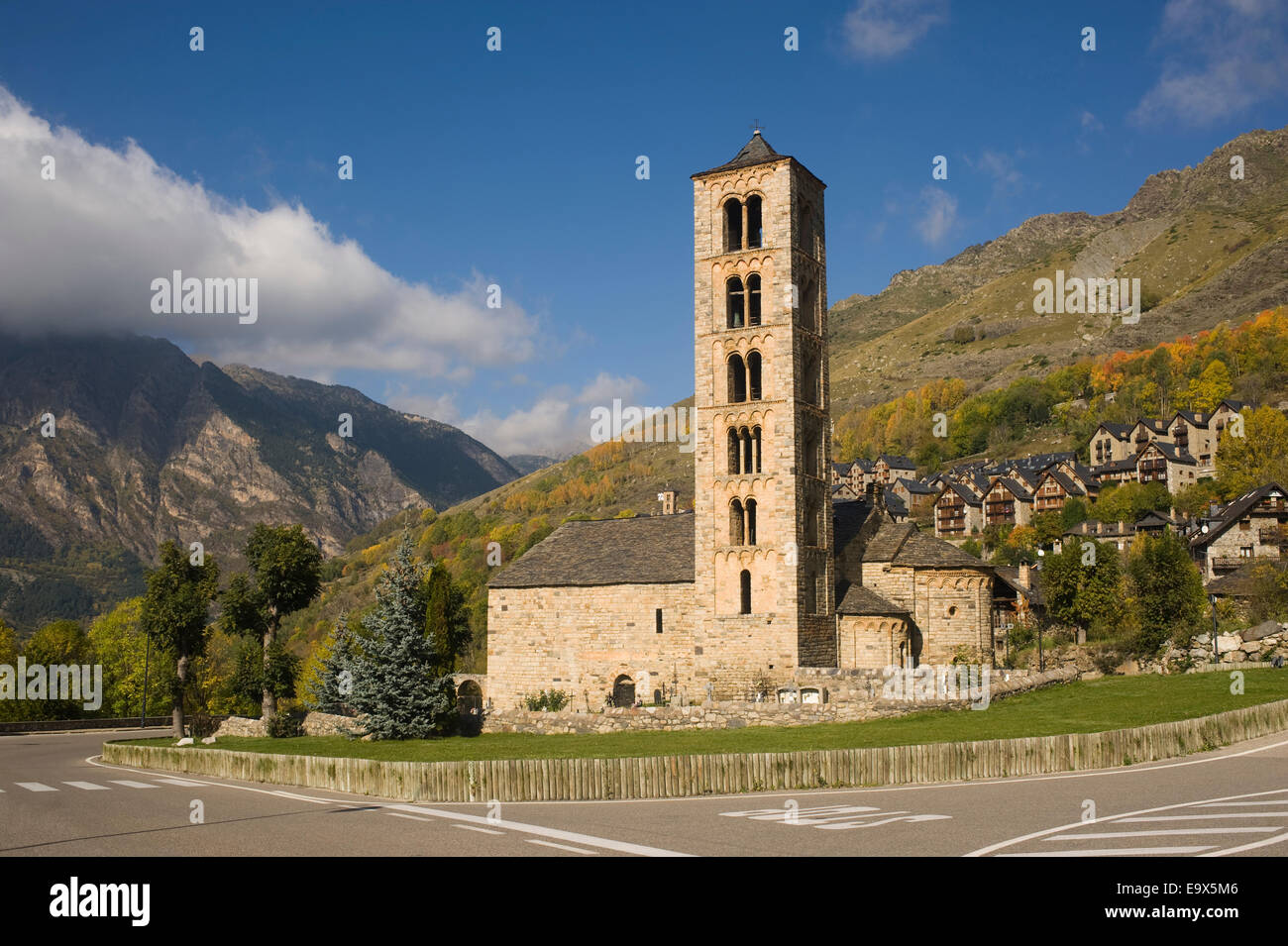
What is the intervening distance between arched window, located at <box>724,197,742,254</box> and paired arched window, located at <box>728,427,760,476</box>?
8.46 m

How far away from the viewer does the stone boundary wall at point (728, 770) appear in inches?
837

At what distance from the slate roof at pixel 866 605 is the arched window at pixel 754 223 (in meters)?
15.9

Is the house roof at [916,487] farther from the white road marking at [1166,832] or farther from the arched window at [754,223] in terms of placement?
the white road marking at [1166,832]

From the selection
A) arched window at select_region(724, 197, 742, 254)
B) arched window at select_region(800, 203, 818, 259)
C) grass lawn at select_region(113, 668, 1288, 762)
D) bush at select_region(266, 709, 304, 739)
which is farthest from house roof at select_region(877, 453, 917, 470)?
bush at select_region(266, 709, 304, 739)

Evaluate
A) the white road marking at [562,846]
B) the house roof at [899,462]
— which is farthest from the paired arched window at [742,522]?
the house roof at [899,462]

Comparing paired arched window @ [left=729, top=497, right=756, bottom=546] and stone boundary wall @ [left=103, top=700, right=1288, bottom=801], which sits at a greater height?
paired arched window @ [left=729, top=497, right=756, bottom=546]

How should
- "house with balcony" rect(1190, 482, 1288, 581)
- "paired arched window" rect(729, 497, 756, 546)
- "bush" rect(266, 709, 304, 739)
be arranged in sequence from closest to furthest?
1. "bush" rect(266, 709, 304, 739)
2. "paired arched window" rect(729, 497, 756, 546)
3. "house with balcony" rect(1190, 482, 1288, 581)

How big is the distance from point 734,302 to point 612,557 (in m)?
13.0

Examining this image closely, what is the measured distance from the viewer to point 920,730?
30.5m

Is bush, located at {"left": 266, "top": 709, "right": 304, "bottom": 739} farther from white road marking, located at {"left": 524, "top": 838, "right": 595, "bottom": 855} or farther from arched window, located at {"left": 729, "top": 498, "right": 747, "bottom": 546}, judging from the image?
white road marking, located at {"left": 524, "top": 838, "right": 595, "bottom": 855}

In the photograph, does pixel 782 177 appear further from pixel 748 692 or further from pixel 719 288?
pixel 748 692

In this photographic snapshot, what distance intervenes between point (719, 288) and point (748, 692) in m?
17.5

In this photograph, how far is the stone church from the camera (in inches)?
1752
